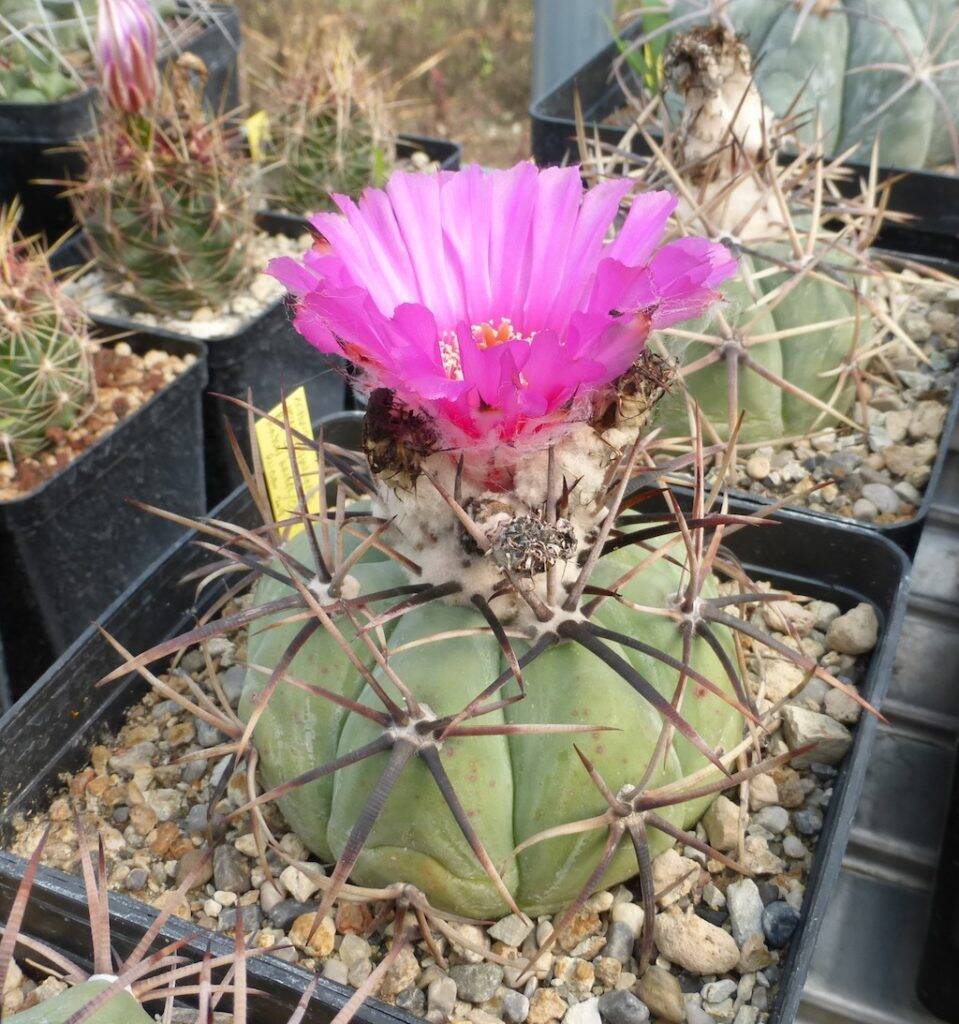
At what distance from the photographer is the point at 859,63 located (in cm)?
163

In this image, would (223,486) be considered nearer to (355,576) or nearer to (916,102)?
(355,576)

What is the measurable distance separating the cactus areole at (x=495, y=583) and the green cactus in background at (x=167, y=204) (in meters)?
0.92

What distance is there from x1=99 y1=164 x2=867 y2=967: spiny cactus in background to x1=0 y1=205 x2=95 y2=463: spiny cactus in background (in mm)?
669

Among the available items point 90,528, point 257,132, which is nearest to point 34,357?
point 90,528

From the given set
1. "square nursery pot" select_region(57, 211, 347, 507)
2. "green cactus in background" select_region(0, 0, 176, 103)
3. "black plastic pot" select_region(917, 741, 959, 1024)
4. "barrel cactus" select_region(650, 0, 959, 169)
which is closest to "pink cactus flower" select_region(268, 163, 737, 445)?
"black plastic pot" select_region(917, 741, 959, 1024)

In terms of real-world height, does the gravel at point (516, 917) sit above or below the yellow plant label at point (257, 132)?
below

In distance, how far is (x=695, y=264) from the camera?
1.87ft

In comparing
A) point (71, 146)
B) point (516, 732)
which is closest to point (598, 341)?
point (516, 732)

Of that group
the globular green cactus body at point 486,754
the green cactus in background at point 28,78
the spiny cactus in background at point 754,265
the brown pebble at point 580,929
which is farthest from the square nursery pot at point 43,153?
the brown pebble at point 580,929

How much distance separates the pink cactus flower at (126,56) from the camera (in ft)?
4.62

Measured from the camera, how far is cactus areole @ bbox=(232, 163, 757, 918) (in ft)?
1.94

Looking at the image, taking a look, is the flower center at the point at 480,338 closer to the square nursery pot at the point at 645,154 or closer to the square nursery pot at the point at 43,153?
the square nursery pot at the point at 645,154

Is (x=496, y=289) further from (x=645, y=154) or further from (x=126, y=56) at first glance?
(x=645, y=154)

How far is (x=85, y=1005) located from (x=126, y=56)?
1199 mm
